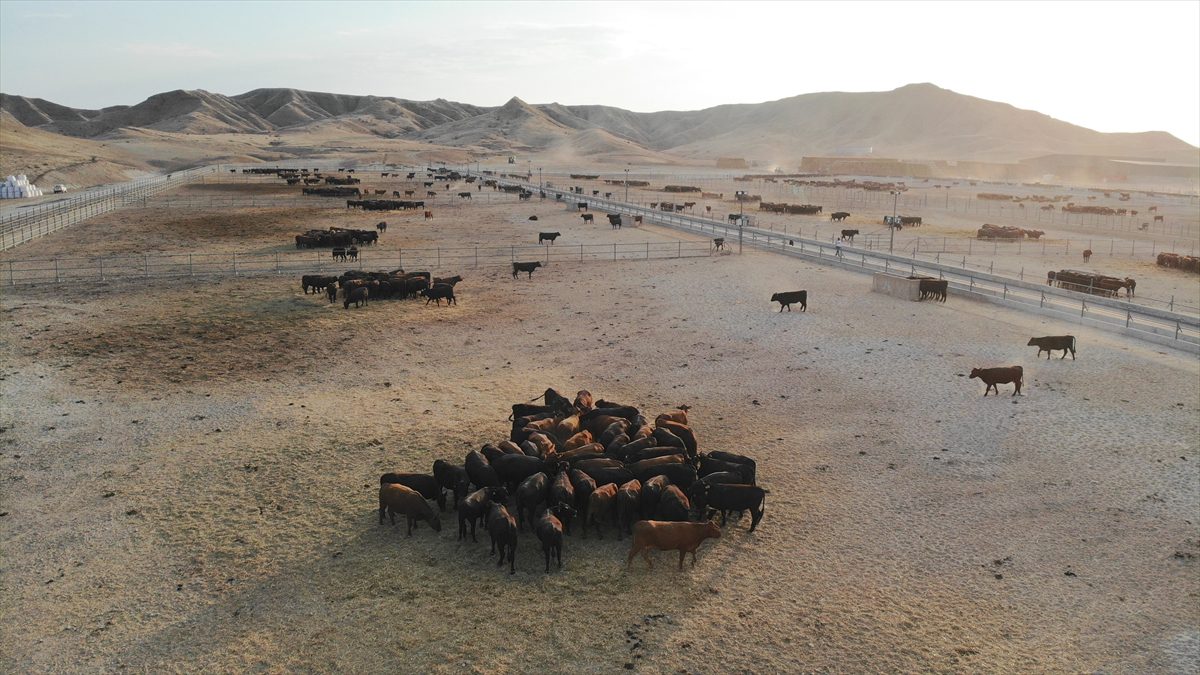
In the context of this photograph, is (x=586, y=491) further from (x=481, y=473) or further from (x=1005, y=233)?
(x=1005, y=233)

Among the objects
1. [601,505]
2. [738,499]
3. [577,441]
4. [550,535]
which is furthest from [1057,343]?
[550,535]

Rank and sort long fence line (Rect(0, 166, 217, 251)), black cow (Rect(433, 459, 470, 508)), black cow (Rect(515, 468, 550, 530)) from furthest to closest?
long fence line (Rect(0, 166, 217, 251)), black cow (Rect(433, 459, 470, 508)), black cow (Rect(515, 468, 550, 530))

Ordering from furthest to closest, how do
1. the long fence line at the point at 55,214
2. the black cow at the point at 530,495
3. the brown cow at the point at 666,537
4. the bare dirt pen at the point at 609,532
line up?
the long fence line at the point at 55,214 → the black cow at the point at 530,495 → the brown cow at the point at 666,537 → the bare dirt pen at the point at 609,532

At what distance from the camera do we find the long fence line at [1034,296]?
29.6 metres

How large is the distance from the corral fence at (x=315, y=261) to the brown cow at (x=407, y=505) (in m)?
27.9

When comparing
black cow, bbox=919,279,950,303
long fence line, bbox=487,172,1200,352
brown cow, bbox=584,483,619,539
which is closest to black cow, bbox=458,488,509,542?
brown cow, bbox=584,483,619,539

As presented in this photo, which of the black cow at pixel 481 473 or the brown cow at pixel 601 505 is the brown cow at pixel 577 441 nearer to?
the black cow at pixel 481 473

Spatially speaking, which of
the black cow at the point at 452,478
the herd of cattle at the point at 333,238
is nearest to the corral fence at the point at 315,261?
the herd of cattle at the point at 333,238

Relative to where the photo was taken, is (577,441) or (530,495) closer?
(530,495)

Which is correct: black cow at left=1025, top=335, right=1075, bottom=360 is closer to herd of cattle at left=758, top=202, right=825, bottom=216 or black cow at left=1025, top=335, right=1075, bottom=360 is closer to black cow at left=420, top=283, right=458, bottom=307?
black cow at left=420, top=283, right=458, bottom=307

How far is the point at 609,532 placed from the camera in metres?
14.7

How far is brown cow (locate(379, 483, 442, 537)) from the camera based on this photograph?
1428 cm

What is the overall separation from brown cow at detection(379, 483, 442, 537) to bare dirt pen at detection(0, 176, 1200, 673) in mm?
376

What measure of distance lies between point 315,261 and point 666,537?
118 feet
